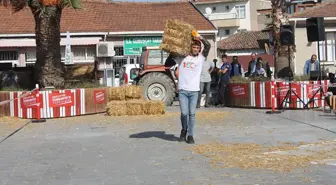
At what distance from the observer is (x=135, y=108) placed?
16828 millimetres

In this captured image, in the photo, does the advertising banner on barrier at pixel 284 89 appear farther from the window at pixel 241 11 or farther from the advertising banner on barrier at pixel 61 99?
the window at pixel 241 11

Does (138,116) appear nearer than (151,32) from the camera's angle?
Yes

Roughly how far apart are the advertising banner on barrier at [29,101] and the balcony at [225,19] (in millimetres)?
57834

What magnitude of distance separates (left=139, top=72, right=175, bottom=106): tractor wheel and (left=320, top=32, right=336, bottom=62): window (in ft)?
44.1

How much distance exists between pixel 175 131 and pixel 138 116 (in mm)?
3585

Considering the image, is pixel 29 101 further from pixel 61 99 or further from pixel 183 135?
pixel 183 135

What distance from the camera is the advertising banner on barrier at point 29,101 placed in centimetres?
1659

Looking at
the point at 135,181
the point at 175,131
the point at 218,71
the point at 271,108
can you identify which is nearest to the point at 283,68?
the point at 218,71

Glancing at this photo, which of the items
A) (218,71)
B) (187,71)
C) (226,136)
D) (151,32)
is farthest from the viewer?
(151,32)

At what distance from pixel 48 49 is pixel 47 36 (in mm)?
388

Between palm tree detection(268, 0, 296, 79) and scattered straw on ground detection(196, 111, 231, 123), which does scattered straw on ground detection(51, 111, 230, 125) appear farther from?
palm tree detection(268, 0, 296, 79)

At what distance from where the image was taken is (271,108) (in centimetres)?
1830

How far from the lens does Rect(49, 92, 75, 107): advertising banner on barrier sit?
1691cm

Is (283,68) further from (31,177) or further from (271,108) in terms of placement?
(31,177)
